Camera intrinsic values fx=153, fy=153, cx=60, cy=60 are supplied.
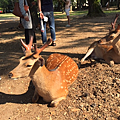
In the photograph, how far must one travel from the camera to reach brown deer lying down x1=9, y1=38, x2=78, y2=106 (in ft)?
8.52

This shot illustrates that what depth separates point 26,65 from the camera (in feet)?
8.52

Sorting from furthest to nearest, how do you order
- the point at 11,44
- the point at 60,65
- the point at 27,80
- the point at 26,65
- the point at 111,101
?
the point at 11,44, the point at 27,80, the point at 60,65, the point at 111,101, the point at 26,65

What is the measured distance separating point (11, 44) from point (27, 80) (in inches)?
155

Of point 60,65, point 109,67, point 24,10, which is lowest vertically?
point 109,67

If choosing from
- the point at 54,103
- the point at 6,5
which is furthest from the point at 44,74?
the point at 6,5

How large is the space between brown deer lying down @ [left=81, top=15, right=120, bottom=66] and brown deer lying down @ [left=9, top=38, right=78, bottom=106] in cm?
133

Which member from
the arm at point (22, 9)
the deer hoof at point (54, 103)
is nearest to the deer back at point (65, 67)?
the deer hoof at point (54, 103)

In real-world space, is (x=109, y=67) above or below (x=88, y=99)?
above

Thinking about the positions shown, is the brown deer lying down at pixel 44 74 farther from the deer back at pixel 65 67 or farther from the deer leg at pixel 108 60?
the deer leg at pixel 108 60

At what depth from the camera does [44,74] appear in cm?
274

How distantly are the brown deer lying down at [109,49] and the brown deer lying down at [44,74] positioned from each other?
1.33 m

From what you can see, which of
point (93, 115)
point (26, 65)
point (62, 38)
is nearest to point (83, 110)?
point (93, 115)

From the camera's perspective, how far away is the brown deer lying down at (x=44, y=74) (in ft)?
8.52

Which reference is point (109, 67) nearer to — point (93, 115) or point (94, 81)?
point (94, 81)
